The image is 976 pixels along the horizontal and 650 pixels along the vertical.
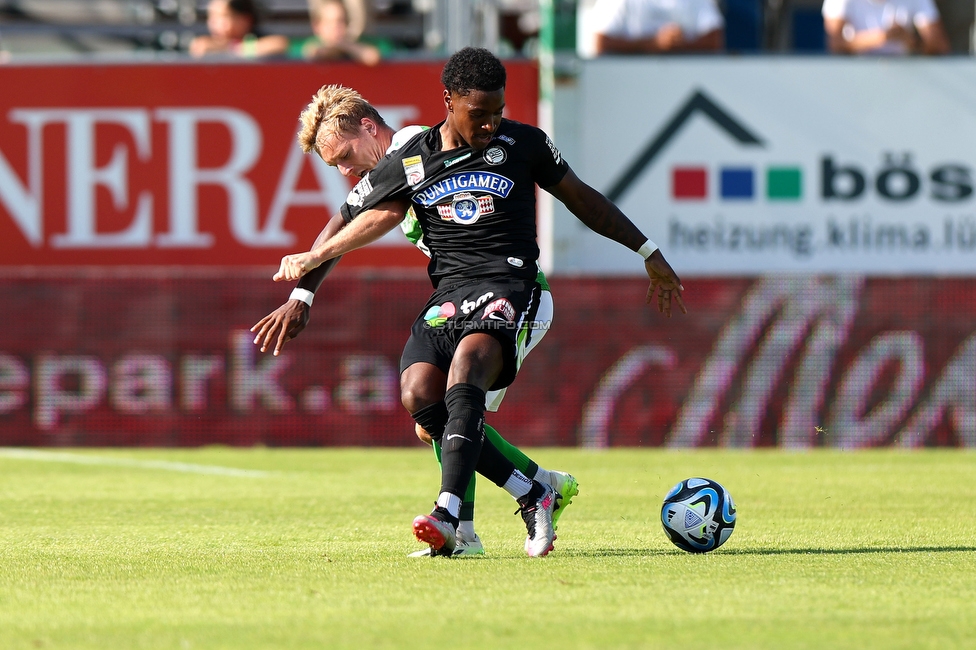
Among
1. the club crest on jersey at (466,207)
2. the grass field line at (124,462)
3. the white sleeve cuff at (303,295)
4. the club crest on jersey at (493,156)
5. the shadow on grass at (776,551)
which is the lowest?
the grass field line at (124,462)

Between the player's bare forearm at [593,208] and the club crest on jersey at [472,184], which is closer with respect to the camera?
the club crest on jersey at [472,184]

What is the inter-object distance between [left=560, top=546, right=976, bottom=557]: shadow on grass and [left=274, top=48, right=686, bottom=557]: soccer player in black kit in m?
0.24

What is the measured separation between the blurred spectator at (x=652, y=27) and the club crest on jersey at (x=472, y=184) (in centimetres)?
836

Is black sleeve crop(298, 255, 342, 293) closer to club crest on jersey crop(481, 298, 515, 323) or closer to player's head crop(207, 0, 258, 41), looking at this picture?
club crest on jersey crop(481, 298, 515, 323)

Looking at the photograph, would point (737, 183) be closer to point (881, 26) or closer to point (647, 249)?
point (881, 26)

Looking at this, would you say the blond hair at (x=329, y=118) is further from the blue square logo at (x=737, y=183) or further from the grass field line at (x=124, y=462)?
the blue square logo at (x=737, y=183)

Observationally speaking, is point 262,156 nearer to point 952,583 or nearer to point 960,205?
point 960,205

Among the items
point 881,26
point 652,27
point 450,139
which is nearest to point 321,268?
point 450,139

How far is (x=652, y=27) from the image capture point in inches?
555

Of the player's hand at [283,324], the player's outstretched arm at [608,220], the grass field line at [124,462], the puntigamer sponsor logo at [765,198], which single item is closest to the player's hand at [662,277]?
the player's outstretched arm at [608,220]

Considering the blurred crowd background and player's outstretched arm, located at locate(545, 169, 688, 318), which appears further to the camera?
the blurred crowd background

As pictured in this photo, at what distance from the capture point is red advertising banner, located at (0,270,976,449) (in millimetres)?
12555

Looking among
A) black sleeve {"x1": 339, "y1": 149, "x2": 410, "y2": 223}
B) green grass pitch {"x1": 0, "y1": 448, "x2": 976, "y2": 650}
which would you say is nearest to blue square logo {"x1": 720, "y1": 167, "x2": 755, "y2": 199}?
green grass pitch {"x1": 0, "y1": 448, "x2": 976, "y2": 650}

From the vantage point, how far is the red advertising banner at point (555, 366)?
12555 mm
